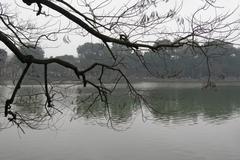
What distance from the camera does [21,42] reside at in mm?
3176

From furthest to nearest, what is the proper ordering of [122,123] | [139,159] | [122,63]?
1. [122,123]
2. [139,159]
3. [122,63]

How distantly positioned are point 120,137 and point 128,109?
523 cm

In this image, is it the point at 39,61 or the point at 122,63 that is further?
the point at 122,63

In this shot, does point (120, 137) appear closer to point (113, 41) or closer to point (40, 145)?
point (40, 145)

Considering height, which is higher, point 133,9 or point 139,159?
point 133,9

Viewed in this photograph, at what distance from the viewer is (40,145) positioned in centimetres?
1062

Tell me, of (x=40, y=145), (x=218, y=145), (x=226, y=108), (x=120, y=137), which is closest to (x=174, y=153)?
(x=218, y=145)

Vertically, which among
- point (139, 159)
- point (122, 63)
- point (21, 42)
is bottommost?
point (139, 159)

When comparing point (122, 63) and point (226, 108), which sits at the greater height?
point (122, 63)

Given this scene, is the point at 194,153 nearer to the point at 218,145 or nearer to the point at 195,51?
the point at 218,145

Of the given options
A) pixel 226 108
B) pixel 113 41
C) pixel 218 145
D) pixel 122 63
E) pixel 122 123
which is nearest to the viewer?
pixel 113 41

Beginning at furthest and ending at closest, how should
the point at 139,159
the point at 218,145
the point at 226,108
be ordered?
the point at 226,108
the point at 218,145
the point at 139,159

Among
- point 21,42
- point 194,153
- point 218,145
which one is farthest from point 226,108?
point 21,42

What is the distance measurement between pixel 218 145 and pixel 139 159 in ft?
9.16
